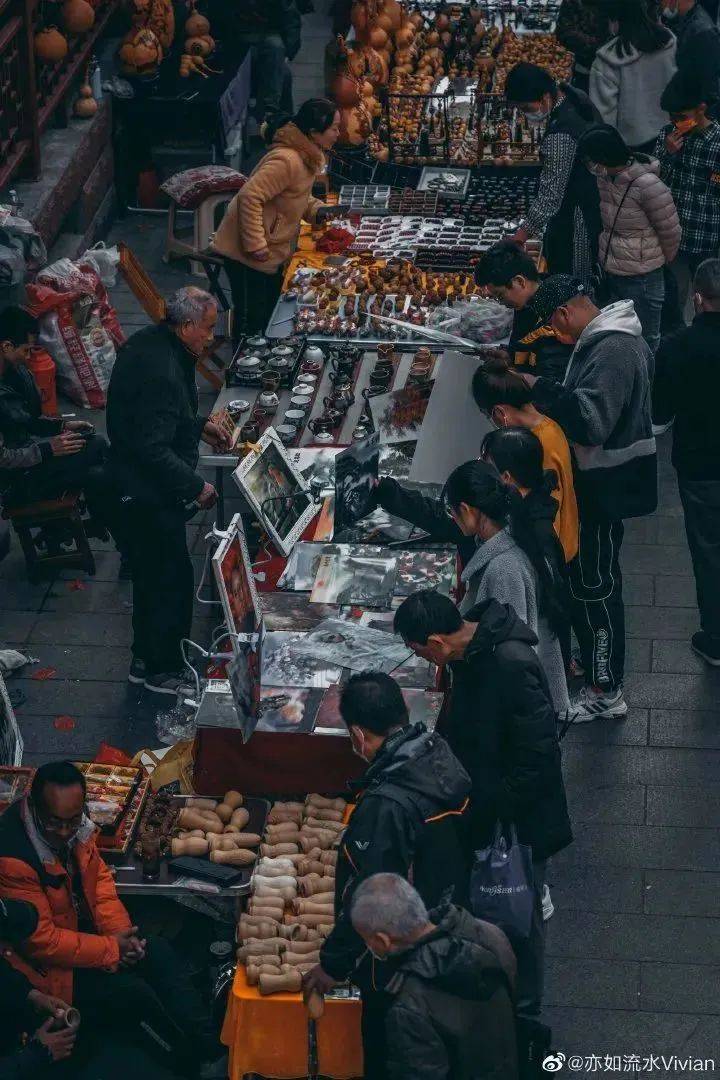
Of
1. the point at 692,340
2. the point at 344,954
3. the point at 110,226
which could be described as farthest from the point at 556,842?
the point at 110,226

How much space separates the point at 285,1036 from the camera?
545cm

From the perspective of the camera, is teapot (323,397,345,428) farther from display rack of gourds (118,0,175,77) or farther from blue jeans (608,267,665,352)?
display rack of gourds (118,0,175,77)

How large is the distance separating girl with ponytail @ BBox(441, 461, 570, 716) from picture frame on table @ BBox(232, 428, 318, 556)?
1.49 meters

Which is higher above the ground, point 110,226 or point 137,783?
point 137,783

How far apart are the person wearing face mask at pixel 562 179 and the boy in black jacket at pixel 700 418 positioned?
1.72m

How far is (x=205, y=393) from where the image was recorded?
10.8 meters

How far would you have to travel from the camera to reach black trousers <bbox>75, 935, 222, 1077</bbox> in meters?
5.68

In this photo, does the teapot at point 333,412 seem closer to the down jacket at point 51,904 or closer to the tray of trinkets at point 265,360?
the tray of trinkets at point 265,360

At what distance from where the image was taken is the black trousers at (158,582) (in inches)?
302

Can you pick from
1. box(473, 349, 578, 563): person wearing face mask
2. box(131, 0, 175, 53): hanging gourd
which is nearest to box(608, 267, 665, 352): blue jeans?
box(473, 349, 578, 563): person wearing face mask

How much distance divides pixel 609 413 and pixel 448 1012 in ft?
10.9

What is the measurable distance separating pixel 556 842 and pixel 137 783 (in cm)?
173

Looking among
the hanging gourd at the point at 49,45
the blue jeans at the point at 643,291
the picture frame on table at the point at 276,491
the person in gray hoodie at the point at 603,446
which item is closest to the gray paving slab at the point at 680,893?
the person in gray hoodie at the point at 603,446

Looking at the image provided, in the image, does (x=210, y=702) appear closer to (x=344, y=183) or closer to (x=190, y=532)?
(x=190, y=532)
